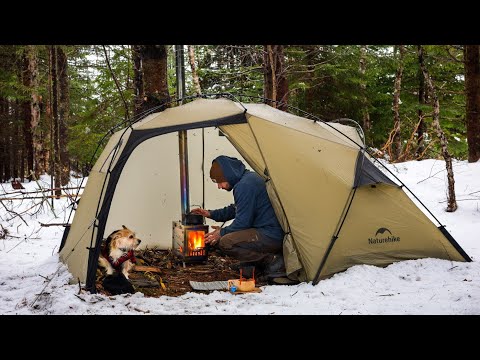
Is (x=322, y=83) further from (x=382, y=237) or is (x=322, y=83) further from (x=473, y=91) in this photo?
(x=382, y=237)

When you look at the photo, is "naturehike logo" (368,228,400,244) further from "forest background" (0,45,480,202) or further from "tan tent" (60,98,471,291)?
"forest background" (0,45,480,202)

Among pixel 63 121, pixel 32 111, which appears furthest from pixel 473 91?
pixel 32 111

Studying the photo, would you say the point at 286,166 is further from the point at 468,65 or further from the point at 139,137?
the point at 468,65

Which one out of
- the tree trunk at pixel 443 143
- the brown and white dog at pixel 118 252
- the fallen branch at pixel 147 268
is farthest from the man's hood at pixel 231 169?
the tree trunk at pixel 443 143

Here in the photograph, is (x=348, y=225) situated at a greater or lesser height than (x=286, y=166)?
lesser

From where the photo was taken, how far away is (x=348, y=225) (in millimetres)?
5070

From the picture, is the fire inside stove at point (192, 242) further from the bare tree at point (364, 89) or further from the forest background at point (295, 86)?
the bare tree at point (364, 89)

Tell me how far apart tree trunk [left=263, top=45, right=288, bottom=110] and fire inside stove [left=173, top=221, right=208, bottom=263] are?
4.37 meters

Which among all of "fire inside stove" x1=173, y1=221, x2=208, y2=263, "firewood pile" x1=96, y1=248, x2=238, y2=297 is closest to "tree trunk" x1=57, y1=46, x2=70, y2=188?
"firewood pile" x1=96, y1=248, x2=238, y2=297

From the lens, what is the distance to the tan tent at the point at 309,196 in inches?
197

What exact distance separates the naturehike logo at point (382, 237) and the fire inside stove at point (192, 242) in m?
2.15

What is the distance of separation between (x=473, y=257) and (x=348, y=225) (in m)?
A: 1.63
